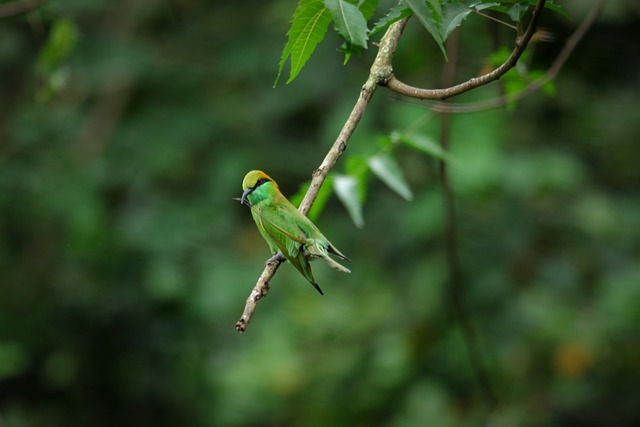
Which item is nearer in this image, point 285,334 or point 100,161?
point 285,334

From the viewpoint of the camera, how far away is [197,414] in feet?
17.6

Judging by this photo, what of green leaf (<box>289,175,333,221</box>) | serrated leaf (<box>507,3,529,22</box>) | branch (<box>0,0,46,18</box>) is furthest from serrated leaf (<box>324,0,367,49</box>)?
branch (<box>0,0,46,18</box>)

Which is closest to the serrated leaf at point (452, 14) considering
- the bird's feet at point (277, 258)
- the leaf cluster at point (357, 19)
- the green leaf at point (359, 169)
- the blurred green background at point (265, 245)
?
the leaf cluster at point (357, 19)

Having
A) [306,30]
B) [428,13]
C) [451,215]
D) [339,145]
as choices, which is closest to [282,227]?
[339,145]

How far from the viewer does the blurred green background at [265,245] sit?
4.63m

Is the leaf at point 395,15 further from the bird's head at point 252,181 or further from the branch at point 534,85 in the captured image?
the branch at point 534,85

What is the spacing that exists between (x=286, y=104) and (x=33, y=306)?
2.09 meters

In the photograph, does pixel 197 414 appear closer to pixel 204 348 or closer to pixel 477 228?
pixel 204 348

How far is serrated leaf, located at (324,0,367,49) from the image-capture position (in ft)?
3.76

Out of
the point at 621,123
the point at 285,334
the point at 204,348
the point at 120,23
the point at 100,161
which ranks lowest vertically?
the point at 204,348

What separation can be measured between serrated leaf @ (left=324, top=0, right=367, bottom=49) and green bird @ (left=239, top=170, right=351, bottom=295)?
1.33ft

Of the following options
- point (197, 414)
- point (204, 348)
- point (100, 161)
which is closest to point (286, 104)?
point (100, 161)

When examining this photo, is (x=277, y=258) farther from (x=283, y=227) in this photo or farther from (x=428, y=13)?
(x=428, y=13)

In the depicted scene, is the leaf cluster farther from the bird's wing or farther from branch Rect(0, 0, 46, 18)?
branch Rect(0, 0, 46, 18)
